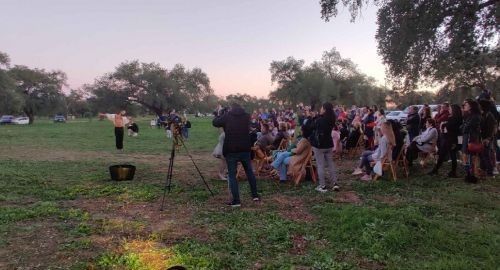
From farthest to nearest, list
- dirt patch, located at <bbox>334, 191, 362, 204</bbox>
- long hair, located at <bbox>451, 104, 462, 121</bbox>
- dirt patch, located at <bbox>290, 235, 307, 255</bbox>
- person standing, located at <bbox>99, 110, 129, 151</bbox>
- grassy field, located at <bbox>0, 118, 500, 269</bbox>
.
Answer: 1. person standing, located at <bbox>99, 110, 129, 151</bbox>
2. long hair, located at <bbox>451, 104, 462, 121</bbox>
3. dirt patch, located at <bbox>334, 191, 362, 204</bbox>
4. dirt patch, located at <bbox>290, 235, 307, 255</bbox>
5. grassy field, located at <bbox>0, 118, 500, 269</bbox>

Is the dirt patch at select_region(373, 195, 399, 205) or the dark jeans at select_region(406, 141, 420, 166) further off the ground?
the dark jeans at select_region(406, 141, 420, 166)

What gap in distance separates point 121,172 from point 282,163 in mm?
3483

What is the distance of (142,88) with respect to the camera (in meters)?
55.5

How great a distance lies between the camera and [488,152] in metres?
8.55

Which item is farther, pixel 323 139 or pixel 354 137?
pixel 354 137

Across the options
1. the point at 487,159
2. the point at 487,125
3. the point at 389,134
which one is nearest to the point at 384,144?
the point at 389,134

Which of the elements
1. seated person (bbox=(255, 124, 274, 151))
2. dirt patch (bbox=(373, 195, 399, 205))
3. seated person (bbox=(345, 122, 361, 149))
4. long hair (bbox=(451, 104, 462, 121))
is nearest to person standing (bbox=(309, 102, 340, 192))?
dirt patch (bbox=(373, 195, 399, 205))

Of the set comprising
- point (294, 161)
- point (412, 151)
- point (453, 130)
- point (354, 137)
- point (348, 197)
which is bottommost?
point (348, 197)

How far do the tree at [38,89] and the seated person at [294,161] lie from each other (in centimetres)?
6044

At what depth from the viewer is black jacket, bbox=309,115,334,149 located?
734 centimetres

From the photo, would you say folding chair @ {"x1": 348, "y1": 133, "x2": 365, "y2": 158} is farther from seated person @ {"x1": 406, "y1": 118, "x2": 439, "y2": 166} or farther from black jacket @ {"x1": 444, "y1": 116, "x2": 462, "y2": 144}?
black jacket @ {"x1": 444, "y1": 116, "x2": 462, "y2": 144}

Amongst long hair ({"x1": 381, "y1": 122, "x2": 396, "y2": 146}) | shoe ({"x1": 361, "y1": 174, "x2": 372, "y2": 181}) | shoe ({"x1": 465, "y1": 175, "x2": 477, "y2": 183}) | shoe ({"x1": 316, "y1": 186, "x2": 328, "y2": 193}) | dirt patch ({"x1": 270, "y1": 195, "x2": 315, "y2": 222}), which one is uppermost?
long hair ({"x1": 381, "y1": 122, "x2": 396, "y2": 146})

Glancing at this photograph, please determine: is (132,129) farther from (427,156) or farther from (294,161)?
(427,156)

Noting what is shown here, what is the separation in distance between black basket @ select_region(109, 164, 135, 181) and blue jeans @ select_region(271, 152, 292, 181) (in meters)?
3.16
